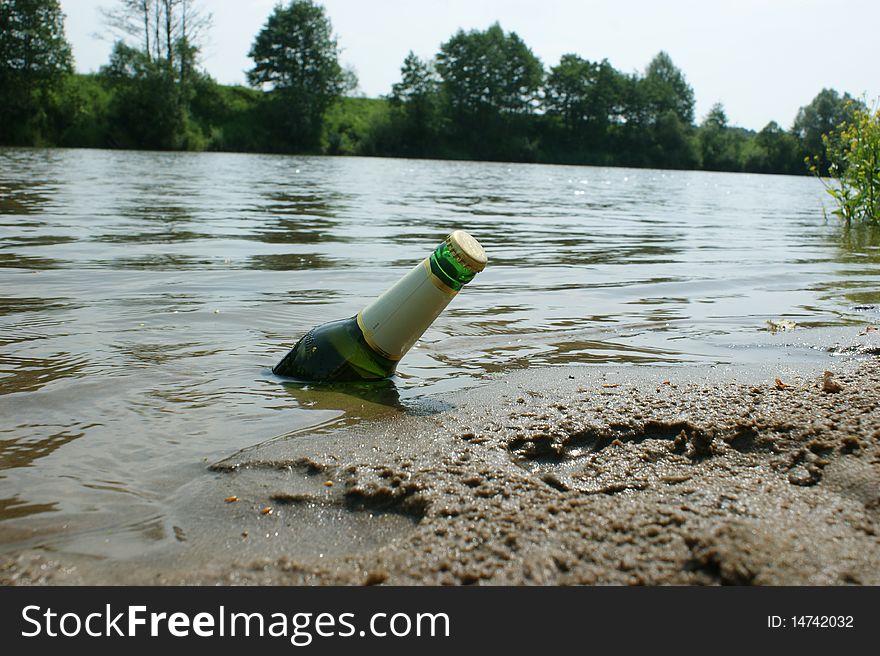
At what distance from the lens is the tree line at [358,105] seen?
52969 millimetres

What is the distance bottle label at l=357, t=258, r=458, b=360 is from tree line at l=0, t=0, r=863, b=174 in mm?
51175

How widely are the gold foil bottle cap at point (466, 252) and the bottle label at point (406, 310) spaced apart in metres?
0.13

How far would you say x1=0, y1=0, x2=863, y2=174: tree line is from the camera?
53.0 metres

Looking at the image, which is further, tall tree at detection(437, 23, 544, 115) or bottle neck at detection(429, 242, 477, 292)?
tall tree at detection(437, 23, 544, 115)

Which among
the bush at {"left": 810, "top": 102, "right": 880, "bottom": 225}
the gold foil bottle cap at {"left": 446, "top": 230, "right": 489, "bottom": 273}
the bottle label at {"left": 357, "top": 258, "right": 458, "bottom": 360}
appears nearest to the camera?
the gold foil bottle cap at {"left": 446, "top": 230, "right": 489, "bottom": 273}

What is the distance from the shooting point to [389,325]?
9.17 ft

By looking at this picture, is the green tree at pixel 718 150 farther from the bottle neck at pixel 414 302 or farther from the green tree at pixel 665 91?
the bottle neck at pixel 414 302

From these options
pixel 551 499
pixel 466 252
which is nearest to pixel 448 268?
pixel 466 252

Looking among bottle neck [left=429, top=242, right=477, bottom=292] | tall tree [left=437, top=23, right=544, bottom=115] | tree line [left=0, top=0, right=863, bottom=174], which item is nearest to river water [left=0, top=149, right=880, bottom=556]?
bottle neck [left=429, top=242, right=477, bottom=292]

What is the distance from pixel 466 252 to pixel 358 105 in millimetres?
83335

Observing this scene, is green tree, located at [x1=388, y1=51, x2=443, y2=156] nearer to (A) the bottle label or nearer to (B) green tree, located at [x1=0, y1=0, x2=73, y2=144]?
(B) green tree, located at [x1=0, y1=0, x2=73, y2=144]

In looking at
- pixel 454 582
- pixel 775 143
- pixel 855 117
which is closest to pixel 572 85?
pixel 775 143

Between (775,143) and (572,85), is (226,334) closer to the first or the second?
(775,143)

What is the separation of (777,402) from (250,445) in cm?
170
